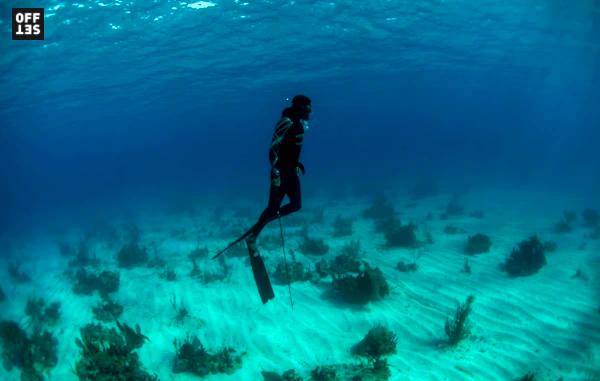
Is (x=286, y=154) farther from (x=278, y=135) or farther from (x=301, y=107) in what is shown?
(x=301, y=107)

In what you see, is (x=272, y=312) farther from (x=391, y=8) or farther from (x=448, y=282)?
(x=391, y=8)

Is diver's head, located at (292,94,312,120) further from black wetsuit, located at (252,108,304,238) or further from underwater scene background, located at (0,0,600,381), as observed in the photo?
underwater scene background, located at (0,0,600,381)

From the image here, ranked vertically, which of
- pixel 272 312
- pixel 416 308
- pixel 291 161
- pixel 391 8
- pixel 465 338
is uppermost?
pixel 391 8

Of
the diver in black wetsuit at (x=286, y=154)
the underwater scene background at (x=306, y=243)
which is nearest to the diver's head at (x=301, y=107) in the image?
the diver in black wetsuit at (x=286, y=154)

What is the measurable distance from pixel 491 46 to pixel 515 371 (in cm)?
2966

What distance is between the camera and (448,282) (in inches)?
449

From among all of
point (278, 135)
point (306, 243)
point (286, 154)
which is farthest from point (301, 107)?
point (306, 243)

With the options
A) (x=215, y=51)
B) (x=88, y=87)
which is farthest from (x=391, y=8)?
(x=88, y=87)

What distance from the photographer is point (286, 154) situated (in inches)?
229

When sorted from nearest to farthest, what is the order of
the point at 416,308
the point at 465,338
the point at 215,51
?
the point at 465,338 → the point at 416,308 → the point at 215,51

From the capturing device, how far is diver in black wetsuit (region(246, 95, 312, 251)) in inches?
220

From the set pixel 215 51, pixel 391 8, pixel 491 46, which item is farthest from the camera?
pixel 491 46

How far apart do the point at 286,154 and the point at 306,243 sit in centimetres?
924

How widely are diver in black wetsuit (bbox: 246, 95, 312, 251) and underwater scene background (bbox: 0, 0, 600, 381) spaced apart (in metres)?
3.64
